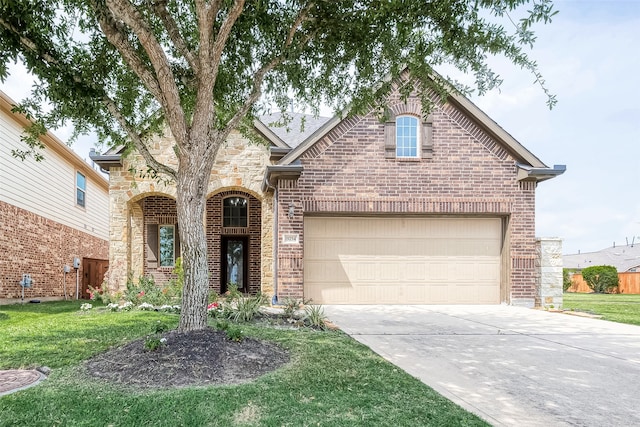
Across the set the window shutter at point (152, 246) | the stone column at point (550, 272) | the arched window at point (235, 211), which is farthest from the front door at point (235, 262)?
the stone column at point (550, 272)

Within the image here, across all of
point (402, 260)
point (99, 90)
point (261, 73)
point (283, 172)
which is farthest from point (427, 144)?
point (99, 90)

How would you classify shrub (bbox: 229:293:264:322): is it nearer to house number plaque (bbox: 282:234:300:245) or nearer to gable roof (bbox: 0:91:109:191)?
house number plaque (bbox: 282:234:300:245)

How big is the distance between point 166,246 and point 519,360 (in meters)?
12.0

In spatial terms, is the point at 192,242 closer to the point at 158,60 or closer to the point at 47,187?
the point at 158,60

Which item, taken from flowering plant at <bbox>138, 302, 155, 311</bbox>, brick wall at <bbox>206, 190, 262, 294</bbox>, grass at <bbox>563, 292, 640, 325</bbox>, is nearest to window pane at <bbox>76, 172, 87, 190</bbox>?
brick wall at <bbox>206, 190, 262, 294</bbox>

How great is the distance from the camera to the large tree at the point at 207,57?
17.7ft

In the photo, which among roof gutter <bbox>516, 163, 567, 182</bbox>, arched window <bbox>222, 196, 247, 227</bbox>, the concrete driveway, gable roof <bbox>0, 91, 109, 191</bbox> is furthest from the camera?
arched window <bbox>222, 196, 247, 227</bbox>

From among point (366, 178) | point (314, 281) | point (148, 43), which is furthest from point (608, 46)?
point (148, 43)

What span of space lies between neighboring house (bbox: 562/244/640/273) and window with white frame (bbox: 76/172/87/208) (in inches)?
1419

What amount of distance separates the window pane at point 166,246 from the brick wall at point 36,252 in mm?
3894

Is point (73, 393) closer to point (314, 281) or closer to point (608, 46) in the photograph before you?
point (314, 281)

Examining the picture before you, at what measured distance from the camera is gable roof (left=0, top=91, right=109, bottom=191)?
41.0ft

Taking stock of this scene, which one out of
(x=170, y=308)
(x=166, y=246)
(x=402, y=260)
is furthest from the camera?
(x=166, y=246)

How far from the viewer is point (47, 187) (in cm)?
1535
